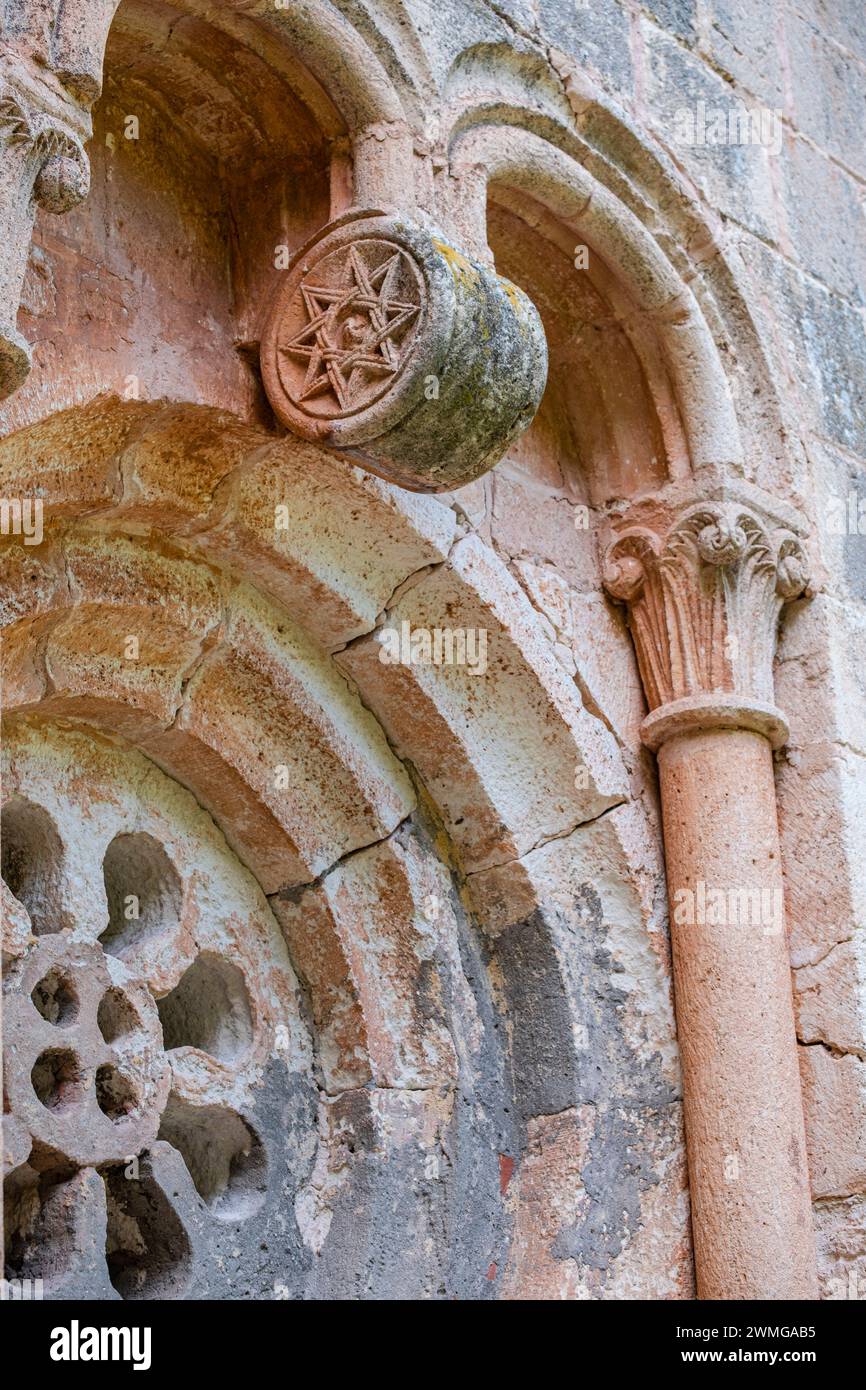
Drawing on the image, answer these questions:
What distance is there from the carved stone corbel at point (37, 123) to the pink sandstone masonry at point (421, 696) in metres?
0.14

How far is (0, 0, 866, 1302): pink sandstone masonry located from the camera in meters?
3.02

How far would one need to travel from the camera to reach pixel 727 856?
3.56m

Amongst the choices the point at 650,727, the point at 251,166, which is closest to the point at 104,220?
the point at 251,166

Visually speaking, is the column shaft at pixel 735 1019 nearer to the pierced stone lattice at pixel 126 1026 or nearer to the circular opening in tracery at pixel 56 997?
the pierced stone lattice at pixel 126 1026

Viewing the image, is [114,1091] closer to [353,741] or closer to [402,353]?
[353,741]

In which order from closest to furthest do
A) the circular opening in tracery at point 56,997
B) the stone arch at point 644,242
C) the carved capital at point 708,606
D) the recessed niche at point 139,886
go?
the circular opening in tracery at point 56,997, the recessed niche at point 139,886, the stone arch at point 644,242, the carved capital at point 708,606

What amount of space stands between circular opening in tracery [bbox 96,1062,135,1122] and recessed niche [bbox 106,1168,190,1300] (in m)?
0.11

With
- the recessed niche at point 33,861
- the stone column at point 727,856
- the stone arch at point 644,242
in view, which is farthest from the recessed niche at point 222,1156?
the stone arch at point 644,242

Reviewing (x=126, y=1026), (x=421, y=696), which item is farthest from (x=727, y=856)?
(x=126, y=1026)

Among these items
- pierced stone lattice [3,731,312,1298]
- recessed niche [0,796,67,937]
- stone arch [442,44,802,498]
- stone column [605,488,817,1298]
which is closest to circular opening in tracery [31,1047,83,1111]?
pierced stone lattice [3,731,312,1298]

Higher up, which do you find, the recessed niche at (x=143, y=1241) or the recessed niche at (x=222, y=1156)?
the recessed niche at (x=222, y=1156)

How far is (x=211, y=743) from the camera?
11.0ft

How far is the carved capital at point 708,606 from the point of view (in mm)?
3643
